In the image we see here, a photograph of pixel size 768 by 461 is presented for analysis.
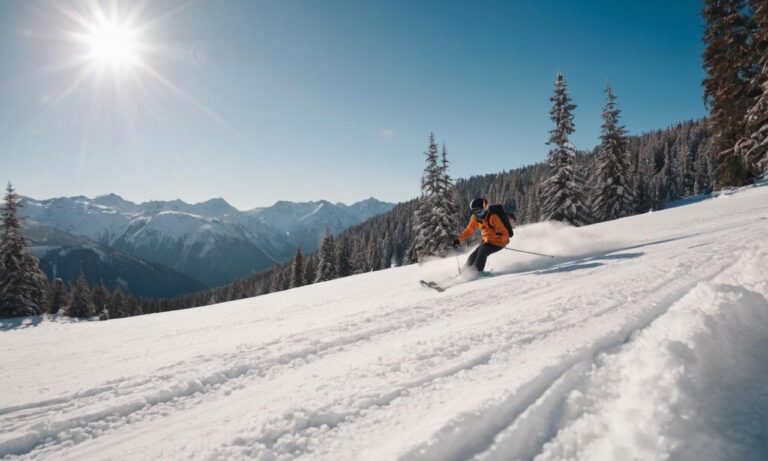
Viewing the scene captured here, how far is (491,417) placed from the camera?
2.20m

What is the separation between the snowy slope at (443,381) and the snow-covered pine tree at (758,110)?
55.4 feet

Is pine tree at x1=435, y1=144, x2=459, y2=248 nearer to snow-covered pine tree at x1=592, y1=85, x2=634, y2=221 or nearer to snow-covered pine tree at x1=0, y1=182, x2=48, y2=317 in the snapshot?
snow-covered pine tree at x1=592, y1=85, x2=634, y2=221

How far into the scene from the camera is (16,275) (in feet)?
77.1

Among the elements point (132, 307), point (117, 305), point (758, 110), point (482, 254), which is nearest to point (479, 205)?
point (482, 254)

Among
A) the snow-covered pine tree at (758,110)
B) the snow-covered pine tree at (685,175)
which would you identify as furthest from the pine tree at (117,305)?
the snow-covered pine tree at (685,175)

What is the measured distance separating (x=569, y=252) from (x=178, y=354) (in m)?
9.18

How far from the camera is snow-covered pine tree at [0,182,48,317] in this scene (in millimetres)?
23203

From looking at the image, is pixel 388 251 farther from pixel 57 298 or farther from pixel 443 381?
pixel 443 381

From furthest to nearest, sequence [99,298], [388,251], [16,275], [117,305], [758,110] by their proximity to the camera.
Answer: [388,251] → [117,305] → [99,298] → [16,275] → [758,110]

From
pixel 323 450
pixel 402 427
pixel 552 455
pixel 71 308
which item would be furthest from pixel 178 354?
pixel 71 308

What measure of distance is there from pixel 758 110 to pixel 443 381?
78.0 feet

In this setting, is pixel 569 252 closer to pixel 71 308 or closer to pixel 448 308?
pixel 448 308

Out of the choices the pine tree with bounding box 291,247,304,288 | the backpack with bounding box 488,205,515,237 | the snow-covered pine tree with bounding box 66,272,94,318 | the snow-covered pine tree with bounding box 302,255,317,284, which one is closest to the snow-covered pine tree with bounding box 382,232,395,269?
the snow-covered pine tree with bounding box 302,255,317,284

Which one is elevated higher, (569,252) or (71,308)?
(569,252)
